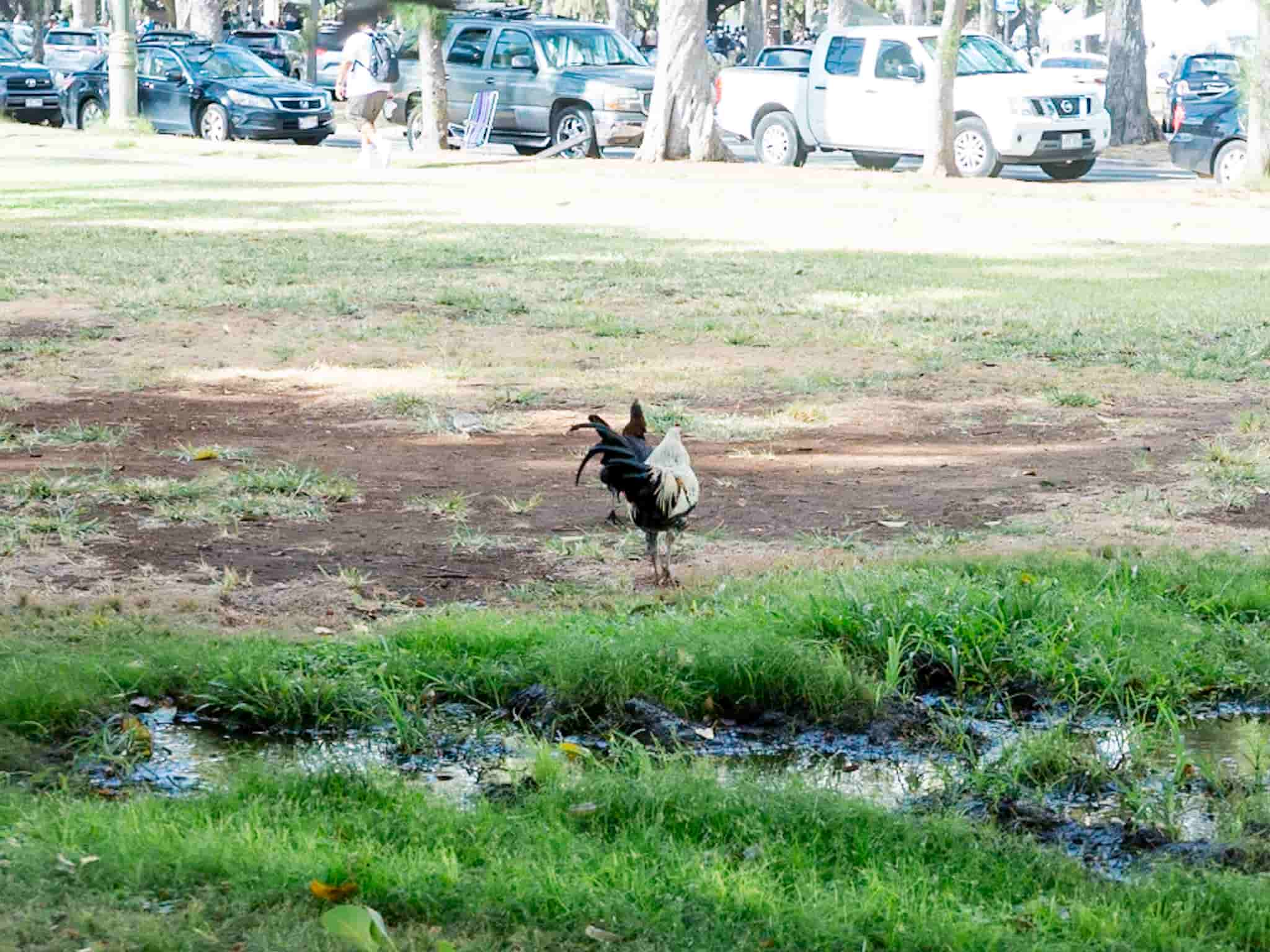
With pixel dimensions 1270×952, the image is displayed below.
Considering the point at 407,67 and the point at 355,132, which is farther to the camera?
the point at 355,132

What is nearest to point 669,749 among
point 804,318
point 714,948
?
point 714,948

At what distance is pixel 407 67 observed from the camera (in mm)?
3100

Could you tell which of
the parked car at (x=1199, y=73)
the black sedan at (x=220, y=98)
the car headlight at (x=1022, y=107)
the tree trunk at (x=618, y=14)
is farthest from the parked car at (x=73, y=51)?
the parked car at (x=1199, y=73)

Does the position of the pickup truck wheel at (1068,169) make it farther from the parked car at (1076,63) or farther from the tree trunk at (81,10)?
the parked car at (1076,63)

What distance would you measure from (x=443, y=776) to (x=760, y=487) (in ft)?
10.8

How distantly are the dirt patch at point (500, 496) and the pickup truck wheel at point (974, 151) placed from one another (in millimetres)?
14598

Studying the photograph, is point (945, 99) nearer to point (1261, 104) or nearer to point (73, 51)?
point (1261, 104)

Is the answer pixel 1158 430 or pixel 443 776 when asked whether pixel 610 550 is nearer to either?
pixel 443 776

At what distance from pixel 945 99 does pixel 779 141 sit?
3.78 metres

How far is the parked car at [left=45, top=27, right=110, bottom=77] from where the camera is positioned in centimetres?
3425

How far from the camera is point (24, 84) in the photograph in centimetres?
3416

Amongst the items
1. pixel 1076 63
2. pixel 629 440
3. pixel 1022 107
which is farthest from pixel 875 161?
pixel 1076 63

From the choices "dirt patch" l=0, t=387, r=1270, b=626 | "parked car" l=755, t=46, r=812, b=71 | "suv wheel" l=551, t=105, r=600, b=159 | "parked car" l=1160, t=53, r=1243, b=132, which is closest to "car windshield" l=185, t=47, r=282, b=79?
"suv wheel" l=551, t=105, r=600, b=159

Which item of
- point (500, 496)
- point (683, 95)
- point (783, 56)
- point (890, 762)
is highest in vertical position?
point (783, 56)
